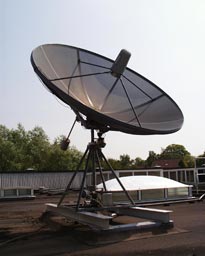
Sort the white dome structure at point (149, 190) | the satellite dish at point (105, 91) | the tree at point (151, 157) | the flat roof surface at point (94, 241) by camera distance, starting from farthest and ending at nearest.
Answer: the tree at point (151, 157), the white dome structure at point (149, 190), the satellite dish at point (105, 91), the flat roof surface at point (94, 241)

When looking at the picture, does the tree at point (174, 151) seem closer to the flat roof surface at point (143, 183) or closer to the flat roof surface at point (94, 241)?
the flat roof surface at point (143, 183)

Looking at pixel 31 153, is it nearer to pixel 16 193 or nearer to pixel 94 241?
pixel 16 193

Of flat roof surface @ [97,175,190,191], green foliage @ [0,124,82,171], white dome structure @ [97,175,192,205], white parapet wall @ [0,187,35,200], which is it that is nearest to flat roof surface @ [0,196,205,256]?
white dome structure @ [97,175,192,205]

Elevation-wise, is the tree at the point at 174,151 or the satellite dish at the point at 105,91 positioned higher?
the tree at the point at 174,151

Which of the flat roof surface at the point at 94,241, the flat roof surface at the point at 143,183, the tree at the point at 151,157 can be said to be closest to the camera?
the flat roof surface at the point at 94,241

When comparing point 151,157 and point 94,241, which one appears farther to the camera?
point 151,157

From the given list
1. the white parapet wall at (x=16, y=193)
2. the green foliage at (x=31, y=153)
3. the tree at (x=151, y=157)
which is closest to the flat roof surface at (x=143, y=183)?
the white parapet wall at (x=16, y=193)

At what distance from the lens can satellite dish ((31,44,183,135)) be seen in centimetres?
1512

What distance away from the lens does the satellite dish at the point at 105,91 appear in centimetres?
1512

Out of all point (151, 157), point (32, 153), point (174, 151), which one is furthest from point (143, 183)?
point (174, 151)

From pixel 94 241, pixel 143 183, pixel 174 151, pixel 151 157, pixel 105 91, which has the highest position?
pixel 174 151

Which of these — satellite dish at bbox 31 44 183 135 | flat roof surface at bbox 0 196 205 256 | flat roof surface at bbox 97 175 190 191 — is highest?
satellite dish at bbox 31 44 183 135

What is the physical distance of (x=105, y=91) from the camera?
60.5 ft

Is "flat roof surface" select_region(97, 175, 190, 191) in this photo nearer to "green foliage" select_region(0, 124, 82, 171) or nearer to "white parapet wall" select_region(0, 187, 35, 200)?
"white parapet wall" select_region(0, 187, 35, 200)
